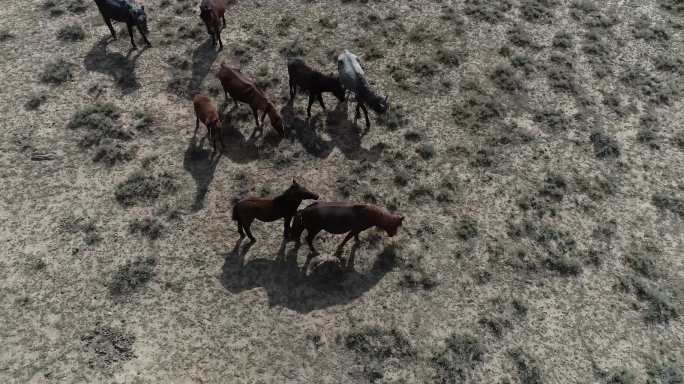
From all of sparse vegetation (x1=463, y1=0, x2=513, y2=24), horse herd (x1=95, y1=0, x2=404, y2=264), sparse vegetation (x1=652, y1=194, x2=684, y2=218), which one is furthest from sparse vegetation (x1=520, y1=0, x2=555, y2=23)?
sparse vegetation (x1=652, y1=194, x2=684, y2=218)

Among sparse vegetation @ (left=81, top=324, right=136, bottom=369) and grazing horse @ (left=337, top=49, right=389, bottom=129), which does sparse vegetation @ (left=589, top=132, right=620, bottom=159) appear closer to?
grazing horse @ (left=337, top=49, right=389, bottom=129)

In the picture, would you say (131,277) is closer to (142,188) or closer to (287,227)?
(142,188)

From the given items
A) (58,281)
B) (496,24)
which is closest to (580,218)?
(496,24)

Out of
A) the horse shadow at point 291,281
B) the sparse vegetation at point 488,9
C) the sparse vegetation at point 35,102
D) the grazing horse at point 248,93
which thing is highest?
the sparse vegetation at point 488,9

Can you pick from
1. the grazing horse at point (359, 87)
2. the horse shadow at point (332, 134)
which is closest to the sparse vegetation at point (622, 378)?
the horse shadow at point (332, 134)

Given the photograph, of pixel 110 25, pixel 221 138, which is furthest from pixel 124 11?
pixel 221 138

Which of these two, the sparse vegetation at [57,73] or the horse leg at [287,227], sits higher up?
the sparse vegetation at [57,73]

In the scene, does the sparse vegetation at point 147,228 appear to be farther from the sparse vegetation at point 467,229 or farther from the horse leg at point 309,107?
the sparse vegetation at point 467,229
